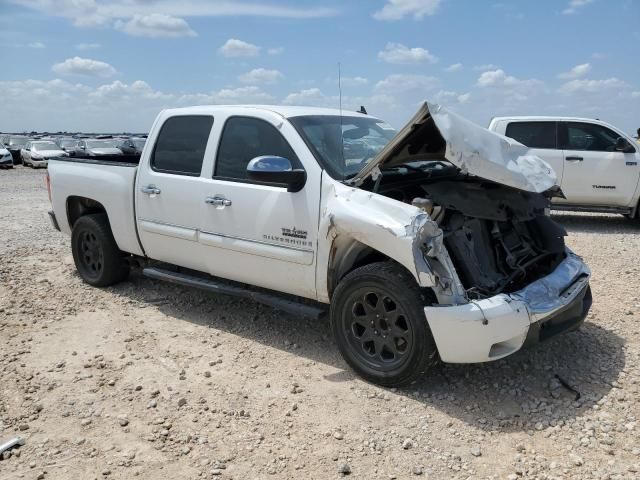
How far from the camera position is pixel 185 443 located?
128 inches

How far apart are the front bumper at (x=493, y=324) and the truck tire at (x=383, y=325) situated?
12 centimetres

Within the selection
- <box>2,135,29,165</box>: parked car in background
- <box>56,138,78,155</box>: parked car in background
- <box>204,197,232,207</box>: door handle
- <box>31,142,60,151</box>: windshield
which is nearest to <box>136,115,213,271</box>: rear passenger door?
<box>204,197,232,207</box>: door handle

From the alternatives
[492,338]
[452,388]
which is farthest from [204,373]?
[492,338]

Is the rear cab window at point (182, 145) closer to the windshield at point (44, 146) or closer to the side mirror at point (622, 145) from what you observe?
the side mirror at point (622, 145)

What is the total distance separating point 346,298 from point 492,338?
100 cm

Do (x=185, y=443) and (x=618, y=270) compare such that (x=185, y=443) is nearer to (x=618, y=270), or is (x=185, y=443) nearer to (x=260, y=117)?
(x=260, y=117)

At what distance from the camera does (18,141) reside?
3219 cm

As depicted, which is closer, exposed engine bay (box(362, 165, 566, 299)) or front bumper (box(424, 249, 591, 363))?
front bumper (box(424, 249, 591, 363))

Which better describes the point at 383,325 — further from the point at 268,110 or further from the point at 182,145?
the point at 182,145

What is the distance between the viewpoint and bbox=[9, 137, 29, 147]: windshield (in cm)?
3141

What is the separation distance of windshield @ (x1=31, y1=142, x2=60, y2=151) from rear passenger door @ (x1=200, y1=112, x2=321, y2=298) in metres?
27.3

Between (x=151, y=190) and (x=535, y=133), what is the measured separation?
711 centimetres

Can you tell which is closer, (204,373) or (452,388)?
(452,388)

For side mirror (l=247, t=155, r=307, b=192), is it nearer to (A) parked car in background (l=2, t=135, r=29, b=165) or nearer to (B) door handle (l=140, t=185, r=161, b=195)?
(B) door handle (l=140, t=185, r=161, b=195)
